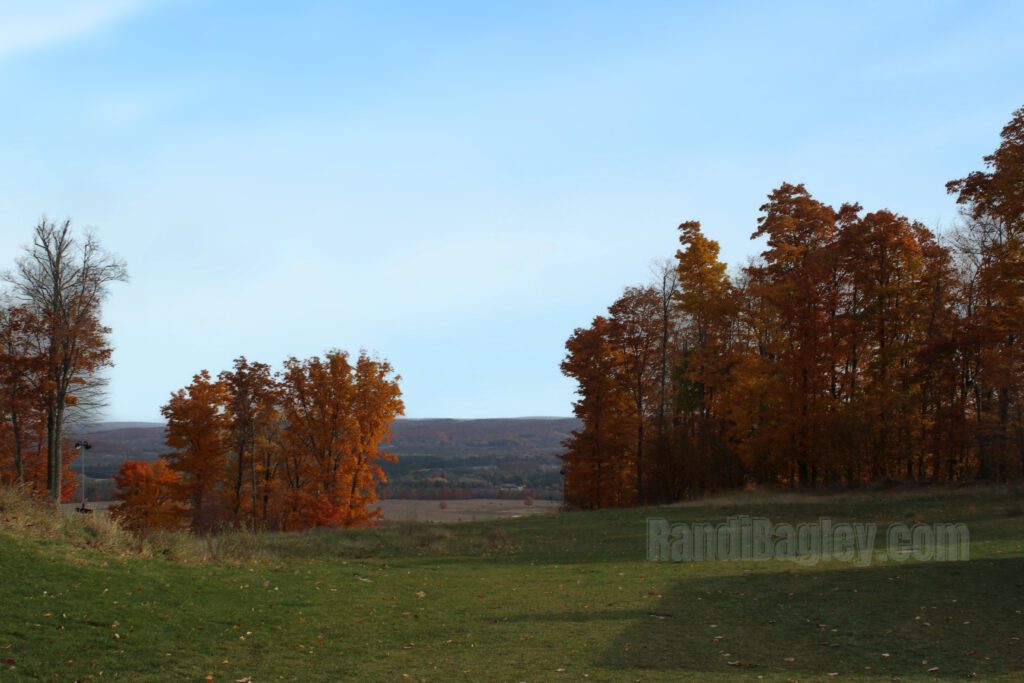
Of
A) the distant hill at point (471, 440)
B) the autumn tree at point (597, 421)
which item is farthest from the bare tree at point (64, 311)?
the distant hill at point (471, 440)

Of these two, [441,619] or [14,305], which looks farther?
[14,305]

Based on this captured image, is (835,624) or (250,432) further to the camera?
(250,432)

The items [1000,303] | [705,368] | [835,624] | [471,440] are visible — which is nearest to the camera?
[835,624]

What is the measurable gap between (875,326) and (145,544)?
32980mm

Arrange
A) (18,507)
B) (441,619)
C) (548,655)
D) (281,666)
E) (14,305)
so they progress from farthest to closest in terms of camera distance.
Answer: (14,305)
(18,507)
(441,619)
(548,655)
(281,666)

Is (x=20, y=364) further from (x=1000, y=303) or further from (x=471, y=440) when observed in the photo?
(x=471, y=440)

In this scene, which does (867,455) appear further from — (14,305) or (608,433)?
(14,305)

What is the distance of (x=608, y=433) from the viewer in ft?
146

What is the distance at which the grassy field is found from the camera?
9273 mm

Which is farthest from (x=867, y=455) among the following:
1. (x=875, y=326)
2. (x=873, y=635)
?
(x=873, y=635)

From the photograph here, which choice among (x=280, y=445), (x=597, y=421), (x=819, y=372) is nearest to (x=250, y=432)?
(x=280, y=445)

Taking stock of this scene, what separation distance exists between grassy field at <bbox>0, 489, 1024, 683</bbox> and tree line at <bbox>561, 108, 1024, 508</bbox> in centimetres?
1570

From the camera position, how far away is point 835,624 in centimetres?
1215

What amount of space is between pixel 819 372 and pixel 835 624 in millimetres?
26751
